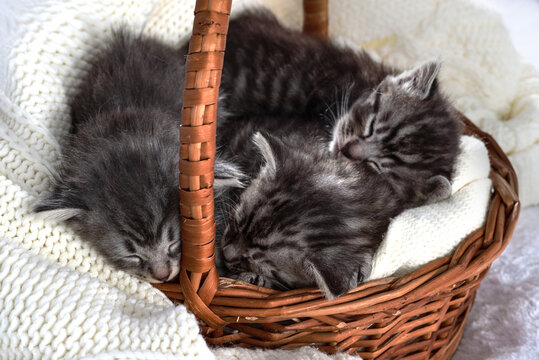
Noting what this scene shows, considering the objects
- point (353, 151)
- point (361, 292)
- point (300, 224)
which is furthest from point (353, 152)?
point (361, 292)

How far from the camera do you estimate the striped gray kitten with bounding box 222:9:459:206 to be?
1574 millimetres

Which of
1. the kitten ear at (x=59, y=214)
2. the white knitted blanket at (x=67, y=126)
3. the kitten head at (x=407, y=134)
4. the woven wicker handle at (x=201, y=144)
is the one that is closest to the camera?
the woven wicker handle at (x=201, y=144)

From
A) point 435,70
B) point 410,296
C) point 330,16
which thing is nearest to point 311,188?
point 410,296

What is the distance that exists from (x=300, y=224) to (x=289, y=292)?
6.4 inches

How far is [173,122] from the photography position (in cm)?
145

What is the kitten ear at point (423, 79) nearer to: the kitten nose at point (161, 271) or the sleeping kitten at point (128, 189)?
the sleeping kitten at point (128, 189)

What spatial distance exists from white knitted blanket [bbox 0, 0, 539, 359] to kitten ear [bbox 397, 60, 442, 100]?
0.21 metres

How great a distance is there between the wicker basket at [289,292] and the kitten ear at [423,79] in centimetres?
39

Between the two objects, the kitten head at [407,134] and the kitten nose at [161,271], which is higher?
the kitten head at [407,134]

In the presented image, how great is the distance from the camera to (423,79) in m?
1.65

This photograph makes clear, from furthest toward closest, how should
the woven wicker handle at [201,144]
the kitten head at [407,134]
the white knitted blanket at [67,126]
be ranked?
1. the kitten head at [407,134]
2. the white knitted blanket at [67,126]
3. the woven wicker handle at [201,144]

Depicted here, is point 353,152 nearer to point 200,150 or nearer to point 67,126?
point 200,150

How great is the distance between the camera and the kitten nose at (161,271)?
1.26 metres

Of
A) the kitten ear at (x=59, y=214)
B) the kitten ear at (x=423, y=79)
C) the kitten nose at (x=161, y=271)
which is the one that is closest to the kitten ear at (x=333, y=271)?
the kitten nose at (x=161, y=271)
